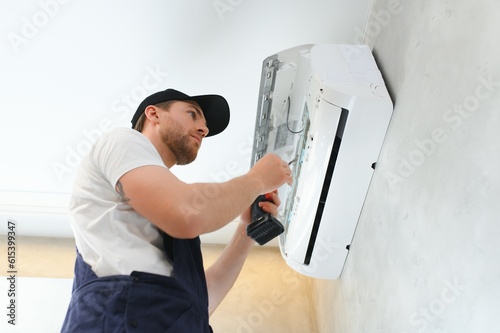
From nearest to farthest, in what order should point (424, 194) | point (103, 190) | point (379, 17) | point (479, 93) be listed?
point (479, 93) → point (424, 194) → point (103, 190) → point (379, 17)

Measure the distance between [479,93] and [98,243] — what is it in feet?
2.87

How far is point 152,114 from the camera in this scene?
132 cm

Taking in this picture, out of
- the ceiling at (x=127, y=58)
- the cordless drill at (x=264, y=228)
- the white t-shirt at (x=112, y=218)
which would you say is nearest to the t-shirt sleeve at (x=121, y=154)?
the white t-shirt at (x=112, y=218)

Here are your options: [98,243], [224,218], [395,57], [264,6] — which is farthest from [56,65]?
[395,57]

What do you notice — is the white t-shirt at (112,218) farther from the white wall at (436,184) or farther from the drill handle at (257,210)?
the white wall at (436,184)

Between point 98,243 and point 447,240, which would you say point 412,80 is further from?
point 98,243

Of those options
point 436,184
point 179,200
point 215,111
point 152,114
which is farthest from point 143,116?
point 436,184

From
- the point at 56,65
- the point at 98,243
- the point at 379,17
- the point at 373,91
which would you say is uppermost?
the point at 379,17

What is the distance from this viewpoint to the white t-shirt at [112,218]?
42.1 inches

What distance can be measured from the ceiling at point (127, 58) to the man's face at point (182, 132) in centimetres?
52

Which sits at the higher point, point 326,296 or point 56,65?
point 56,65

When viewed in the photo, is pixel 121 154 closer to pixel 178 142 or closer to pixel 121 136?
pixel 121 136

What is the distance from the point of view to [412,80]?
1162 millimetres

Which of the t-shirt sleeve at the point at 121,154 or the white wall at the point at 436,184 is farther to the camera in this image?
the t-shirt sleeve at the point at 121,154
